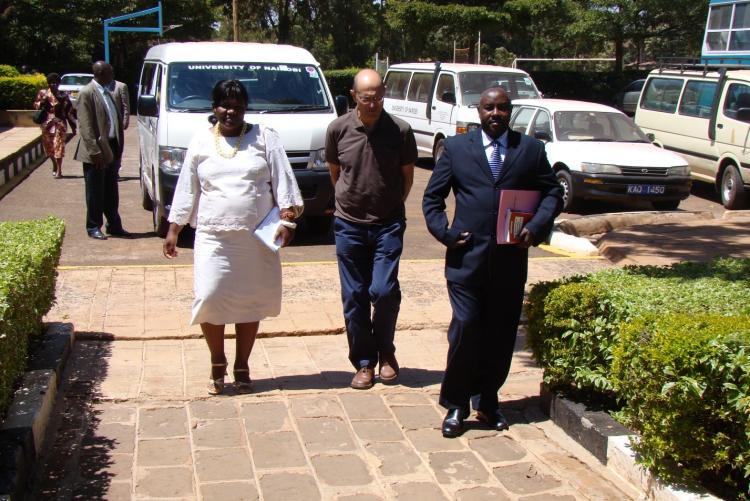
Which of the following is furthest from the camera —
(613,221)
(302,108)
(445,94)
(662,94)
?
(445,94)

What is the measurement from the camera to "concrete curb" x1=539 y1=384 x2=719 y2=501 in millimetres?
3996

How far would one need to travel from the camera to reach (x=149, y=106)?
→ 1025cm

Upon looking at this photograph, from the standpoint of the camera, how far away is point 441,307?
738cm

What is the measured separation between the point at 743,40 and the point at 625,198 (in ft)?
28.0

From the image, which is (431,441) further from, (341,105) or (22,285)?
(341,105)

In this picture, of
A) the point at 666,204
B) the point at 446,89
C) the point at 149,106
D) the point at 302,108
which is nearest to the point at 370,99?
the point at 302,108

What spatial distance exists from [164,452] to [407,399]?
1.50 m

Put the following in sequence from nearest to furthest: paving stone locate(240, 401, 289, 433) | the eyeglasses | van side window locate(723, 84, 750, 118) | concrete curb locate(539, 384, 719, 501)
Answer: concrete curb locate(539, 384, 719, 501), paving stone locate(240, 401, 289, 433), the eyeglasses, van side window locate(723, 84, 750, 118)

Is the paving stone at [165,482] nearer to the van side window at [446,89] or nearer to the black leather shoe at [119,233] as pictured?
the black leather shoe at [119,233]

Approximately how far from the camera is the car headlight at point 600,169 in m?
12.9

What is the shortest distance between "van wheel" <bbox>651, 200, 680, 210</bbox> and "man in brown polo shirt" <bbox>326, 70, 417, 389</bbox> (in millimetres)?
9121

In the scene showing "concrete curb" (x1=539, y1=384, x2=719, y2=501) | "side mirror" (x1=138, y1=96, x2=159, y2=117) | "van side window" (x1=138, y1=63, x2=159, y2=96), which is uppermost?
"van side window" (x1=138, y1=63, x2=159, y2=96)

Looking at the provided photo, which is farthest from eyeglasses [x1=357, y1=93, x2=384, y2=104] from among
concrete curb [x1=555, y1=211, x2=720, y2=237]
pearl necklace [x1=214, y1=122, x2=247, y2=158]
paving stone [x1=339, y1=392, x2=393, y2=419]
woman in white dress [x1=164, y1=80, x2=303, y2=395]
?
concrete curb [x1=555, y1=211, x2=720, y2=237]

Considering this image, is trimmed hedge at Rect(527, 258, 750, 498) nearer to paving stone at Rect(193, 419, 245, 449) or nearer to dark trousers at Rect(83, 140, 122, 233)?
paving stone at Rect(193, 419, 245, 449)
